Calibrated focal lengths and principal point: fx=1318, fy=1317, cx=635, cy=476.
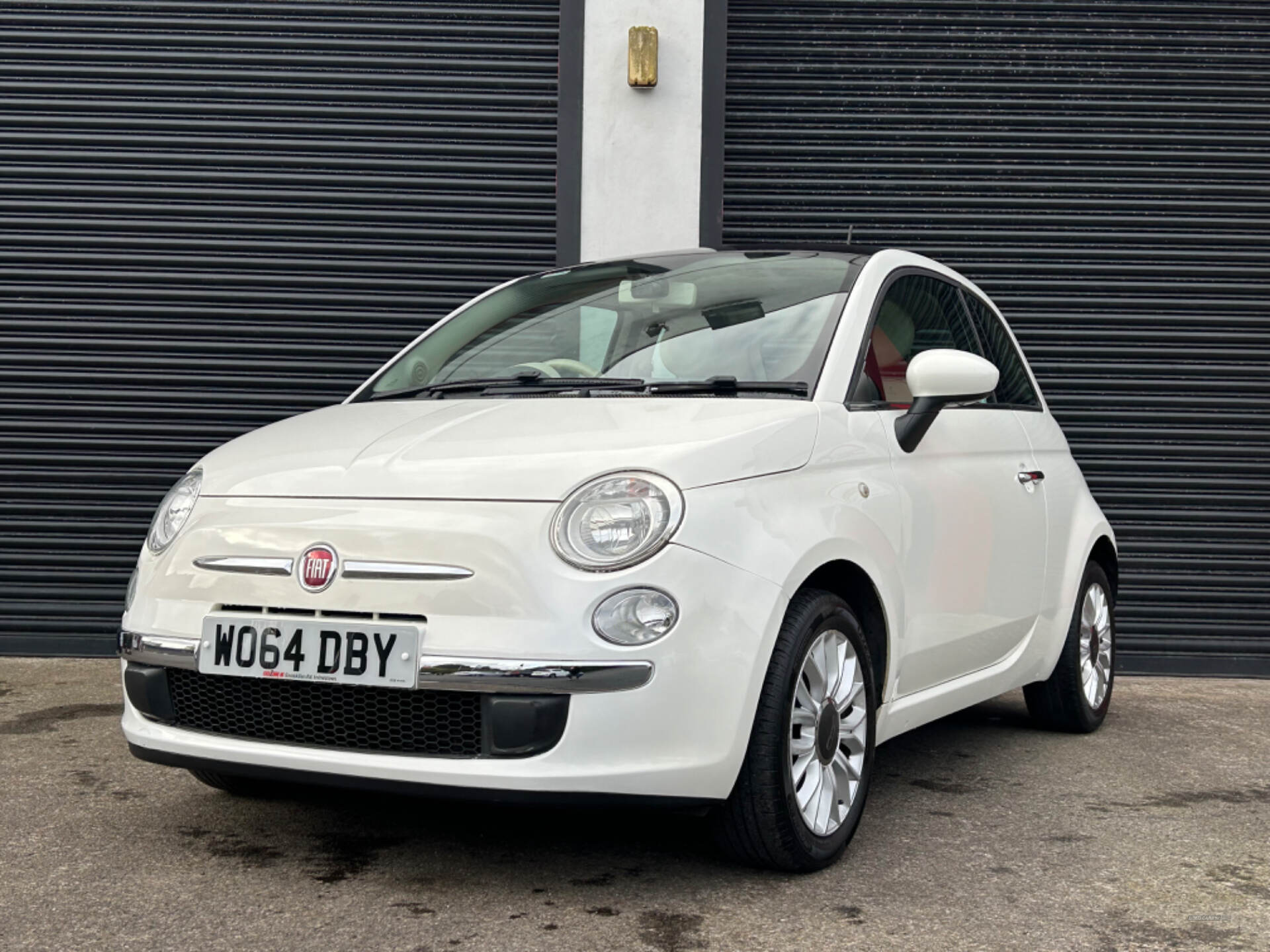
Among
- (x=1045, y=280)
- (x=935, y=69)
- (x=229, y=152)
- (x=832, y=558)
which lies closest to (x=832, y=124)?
(x=935, y=69)

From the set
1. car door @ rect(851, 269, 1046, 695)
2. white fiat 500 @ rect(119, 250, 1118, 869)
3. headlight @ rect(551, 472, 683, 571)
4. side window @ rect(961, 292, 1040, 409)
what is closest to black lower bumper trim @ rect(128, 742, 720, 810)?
white fiat 500 @ rect(119, 250, 1118, 869)

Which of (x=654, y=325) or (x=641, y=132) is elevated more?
(x=641, y=132)

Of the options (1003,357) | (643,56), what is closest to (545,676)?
(1003,357)

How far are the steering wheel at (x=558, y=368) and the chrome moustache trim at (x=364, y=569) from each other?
96 cm

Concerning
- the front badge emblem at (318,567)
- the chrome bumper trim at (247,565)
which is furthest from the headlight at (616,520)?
the chrome bumper trim at (247,565)

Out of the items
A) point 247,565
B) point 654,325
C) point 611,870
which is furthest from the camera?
point 654,325

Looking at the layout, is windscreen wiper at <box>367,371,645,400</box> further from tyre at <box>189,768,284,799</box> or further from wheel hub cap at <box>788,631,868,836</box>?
tyre at <box>189,768,284,799</box>

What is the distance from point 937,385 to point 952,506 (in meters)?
0.44

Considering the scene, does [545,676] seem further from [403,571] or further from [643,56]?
[643,56]

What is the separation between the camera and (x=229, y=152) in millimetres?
6348

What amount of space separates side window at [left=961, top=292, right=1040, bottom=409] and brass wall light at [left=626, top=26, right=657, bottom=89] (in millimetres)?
2422

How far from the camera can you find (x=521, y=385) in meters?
3.41

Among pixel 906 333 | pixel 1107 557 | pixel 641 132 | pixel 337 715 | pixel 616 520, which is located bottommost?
pixel 1107 557

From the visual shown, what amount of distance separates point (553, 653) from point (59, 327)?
4627mm
